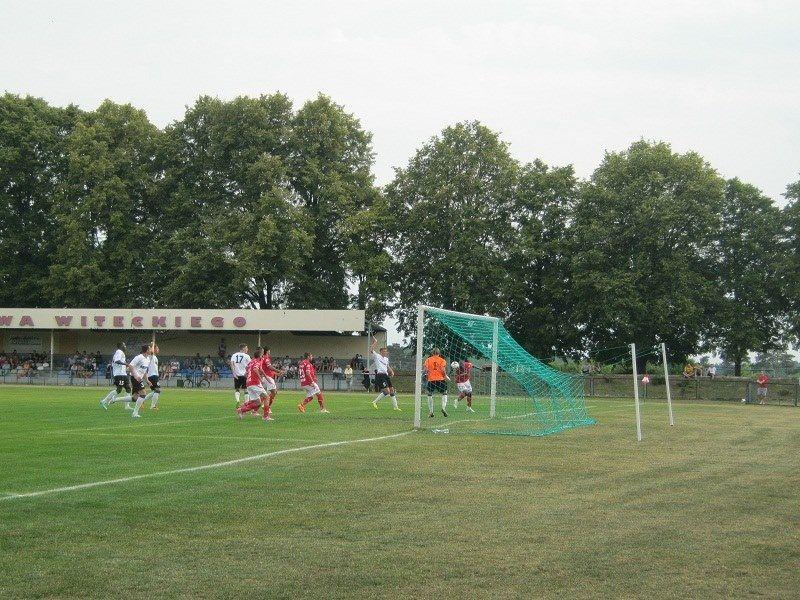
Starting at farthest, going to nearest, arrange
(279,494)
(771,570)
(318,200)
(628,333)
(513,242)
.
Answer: (318,200), (513,242), (628,333), (279,494), (771,570)

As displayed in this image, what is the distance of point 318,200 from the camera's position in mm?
65125

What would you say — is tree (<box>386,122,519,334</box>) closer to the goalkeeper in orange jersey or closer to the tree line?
the tree line

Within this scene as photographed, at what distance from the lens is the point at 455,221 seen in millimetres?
59719

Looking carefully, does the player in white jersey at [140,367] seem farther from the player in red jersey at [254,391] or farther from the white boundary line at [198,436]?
the white boundary line at [198,436]

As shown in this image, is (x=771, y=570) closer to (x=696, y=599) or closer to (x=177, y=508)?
(x=696, y=599)

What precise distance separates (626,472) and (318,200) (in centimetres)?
5283

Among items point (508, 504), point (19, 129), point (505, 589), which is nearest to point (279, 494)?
point (508, 504)

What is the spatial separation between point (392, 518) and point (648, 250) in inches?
1944

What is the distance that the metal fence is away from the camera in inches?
1893

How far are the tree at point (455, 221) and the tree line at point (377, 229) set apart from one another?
13 cm

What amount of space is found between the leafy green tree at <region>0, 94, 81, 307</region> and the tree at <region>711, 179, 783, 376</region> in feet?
148

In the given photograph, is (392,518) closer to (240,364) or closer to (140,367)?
(140,367)

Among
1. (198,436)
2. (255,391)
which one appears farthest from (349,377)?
(198,436)

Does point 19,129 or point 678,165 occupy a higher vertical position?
point 19,129
